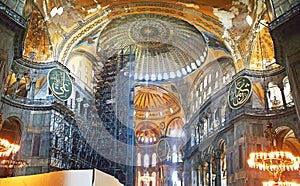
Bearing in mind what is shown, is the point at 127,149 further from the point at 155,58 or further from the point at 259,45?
the point at 259,45

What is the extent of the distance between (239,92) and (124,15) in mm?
7304

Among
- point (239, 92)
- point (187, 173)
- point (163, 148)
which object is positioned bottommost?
point (187, 173)

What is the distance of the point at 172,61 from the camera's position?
24531mm

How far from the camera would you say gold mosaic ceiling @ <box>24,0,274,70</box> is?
1538cm

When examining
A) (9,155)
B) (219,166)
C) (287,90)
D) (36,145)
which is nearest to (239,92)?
(287,90)

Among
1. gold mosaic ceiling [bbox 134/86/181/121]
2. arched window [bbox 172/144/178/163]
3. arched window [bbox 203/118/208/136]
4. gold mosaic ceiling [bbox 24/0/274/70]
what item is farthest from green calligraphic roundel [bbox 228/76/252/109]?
arched window [bbox 172/144/178/163]

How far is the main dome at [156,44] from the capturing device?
1991cm

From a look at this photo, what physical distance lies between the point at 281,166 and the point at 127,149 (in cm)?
1149

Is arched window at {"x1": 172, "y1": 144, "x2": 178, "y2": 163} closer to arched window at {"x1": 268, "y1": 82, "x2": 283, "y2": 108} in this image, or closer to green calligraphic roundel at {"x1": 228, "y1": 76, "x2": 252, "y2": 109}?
green calligraphic roundel at {"x1": 228, "y1": 76, "x2": 252, "y2": 109}

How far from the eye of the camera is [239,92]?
15906 mm

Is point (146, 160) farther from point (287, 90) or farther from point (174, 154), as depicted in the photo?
point (287, 90)

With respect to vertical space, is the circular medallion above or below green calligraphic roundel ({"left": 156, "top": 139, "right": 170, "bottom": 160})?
above

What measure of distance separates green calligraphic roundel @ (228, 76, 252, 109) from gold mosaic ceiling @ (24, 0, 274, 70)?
1040mm

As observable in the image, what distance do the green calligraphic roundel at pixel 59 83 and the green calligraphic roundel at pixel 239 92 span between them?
25.3ft
